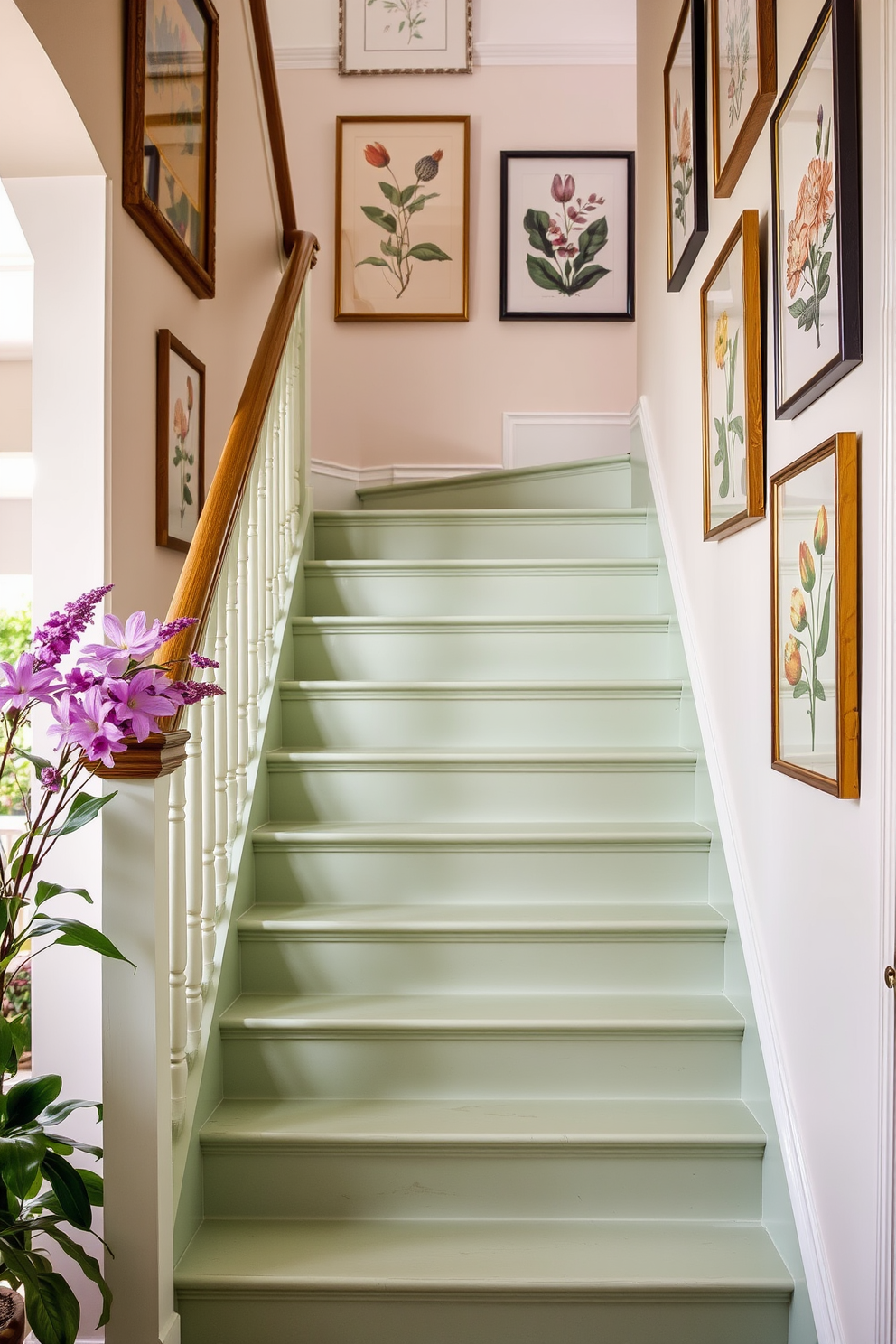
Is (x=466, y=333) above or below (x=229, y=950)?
above

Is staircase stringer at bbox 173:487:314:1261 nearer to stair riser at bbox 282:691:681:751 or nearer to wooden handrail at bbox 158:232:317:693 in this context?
stair riser at bbox 282:691:681:751

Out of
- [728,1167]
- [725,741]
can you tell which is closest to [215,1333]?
[728,1167]

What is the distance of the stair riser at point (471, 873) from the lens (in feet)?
7.32

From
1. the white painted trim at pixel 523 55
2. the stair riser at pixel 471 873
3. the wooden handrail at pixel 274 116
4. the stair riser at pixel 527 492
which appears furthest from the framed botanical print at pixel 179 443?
the white painted trim at pixel 523 55

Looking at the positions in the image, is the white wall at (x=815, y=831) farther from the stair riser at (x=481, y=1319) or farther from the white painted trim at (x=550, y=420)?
the white painted trim at (x=550, y=420)

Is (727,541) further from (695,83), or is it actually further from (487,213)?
(487,213)

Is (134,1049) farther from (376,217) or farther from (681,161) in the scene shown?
(376,217)

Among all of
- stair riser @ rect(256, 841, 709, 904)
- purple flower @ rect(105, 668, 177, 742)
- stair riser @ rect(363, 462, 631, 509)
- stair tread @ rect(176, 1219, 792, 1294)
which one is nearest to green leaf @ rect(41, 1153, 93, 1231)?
stair tread @ rect(176, 1219, 792, 1294)

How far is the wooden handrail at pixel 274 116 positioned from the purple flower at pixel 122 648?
219 cm

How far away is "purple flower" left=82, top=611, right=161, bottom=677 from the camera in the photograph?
4.46ft

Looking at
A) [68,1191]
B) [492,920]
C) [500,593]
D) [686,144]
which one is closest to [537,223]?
[686,144]

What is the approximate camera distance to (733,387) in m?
1.94

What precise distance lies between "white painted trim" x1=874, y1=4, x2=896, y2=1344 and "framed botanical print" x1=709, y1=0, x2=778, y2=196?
53 cm

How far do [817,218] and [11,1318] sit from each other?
6.43 ft
